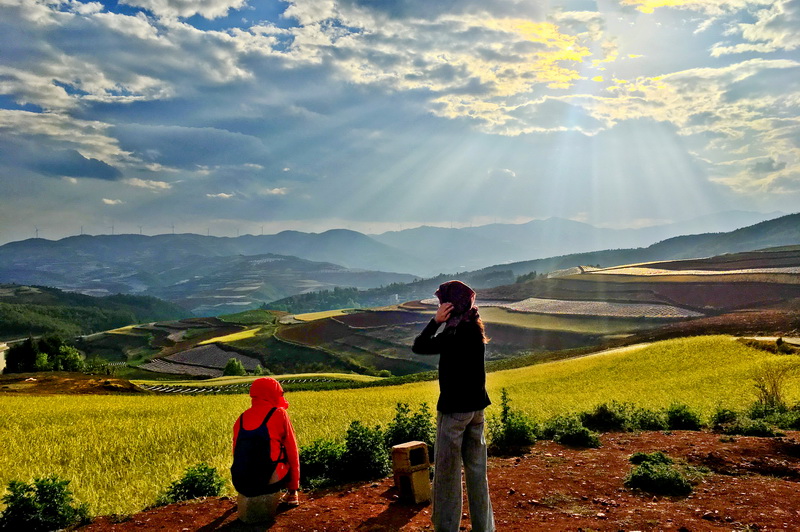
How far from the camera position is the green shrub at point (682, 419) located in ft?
47.5

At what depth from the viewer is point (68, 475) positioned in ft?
36.4

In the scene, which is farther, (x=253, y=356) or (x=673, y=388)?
(x=253, y=356)

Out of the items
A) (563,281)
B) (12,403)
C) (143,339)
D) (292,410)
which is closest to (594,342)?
(563,281)

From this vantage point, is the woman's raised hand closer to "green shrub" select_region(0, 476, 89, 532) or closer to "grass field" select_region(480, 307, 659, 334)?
"green shrub" select_region(0, 476, 89, 532)

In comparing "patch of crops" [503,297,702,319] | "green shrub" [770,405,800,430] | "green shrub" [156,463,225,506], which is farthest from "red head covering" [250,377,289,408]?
"patch of crops" [503,297,702,319]

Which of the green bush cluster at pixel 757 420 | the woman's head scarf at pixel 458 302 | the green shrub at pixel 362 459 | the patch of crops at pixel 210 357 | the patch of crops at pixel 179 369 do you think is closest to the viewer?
the woman's head scarf at pixel 458 302

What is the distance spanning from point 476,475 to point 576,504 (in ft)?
8.85

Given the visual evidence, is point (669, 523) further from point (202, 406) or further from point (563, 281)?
point (563, 281)

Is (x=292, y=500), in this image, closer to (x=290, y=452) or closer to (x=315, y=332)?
(x=290, y=452)

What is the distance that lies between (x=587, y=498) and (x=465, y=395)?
3.91 meters

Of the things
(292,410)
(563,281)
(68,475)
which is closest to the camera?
(68,475)

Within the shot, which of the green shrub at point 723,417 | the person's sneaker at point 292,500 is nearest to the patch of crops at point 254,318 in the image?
the green shrub at point 723,417

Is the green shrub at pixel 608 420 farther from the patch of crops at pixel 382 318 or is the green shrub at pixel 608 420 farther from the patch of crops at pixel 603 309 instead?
the patch of crops at pixel 382 318

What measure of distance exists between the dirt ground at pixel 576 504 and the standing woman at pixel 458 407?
998 mm
